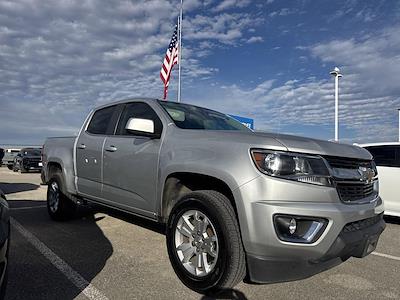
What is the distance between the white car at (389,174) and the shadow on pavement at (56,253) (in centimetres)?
526

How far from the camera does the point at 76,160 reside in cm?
585

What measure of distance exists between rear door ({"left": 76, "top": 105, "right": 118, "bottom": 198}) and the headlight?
2.68 meters

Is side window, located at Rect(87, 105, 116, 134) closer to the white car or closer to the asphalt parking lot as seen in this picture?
the asphalt parking lot

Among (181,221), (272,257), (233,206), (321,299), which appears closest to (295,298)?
(321,299)

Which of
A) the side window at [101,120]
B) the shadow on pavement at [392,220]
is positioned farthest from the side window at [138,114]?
the shadow on pavement at [392,220]

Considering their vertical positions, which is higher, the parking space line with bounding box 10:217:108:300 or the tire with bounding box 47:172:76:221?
the tire with bounding box 47:172:76:221

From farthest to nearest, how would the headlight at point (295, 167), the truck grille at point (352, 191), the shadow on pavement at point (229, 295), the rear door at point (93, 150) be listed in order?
the rear door at point (93, 150), the shadow on pavement at point (229, 295), the truck grille at point (352, 191), the headlight at point (295, 167)

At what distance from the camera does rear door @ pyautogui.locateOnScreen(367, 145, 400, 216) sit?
741cm

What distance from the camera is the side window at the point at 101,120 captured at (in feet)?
18.1

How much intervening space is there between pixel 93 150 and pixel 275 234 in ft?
10.4

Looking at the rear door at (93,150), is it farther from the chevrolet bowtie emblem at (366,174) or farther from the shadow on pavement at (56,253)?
the chevrolet bowtie emblem at (366,174)

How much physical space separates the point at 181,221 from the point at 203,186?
0.41 meters

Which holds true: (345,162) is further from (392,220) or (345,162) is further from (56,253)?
(392,220)

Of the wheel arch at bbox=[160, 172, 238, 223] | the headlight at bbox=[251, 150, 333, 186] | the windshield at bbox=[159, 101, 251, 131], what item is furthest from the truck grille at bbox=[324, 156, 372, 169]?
the windshield at bbox=[159, 101, 251, 131]
